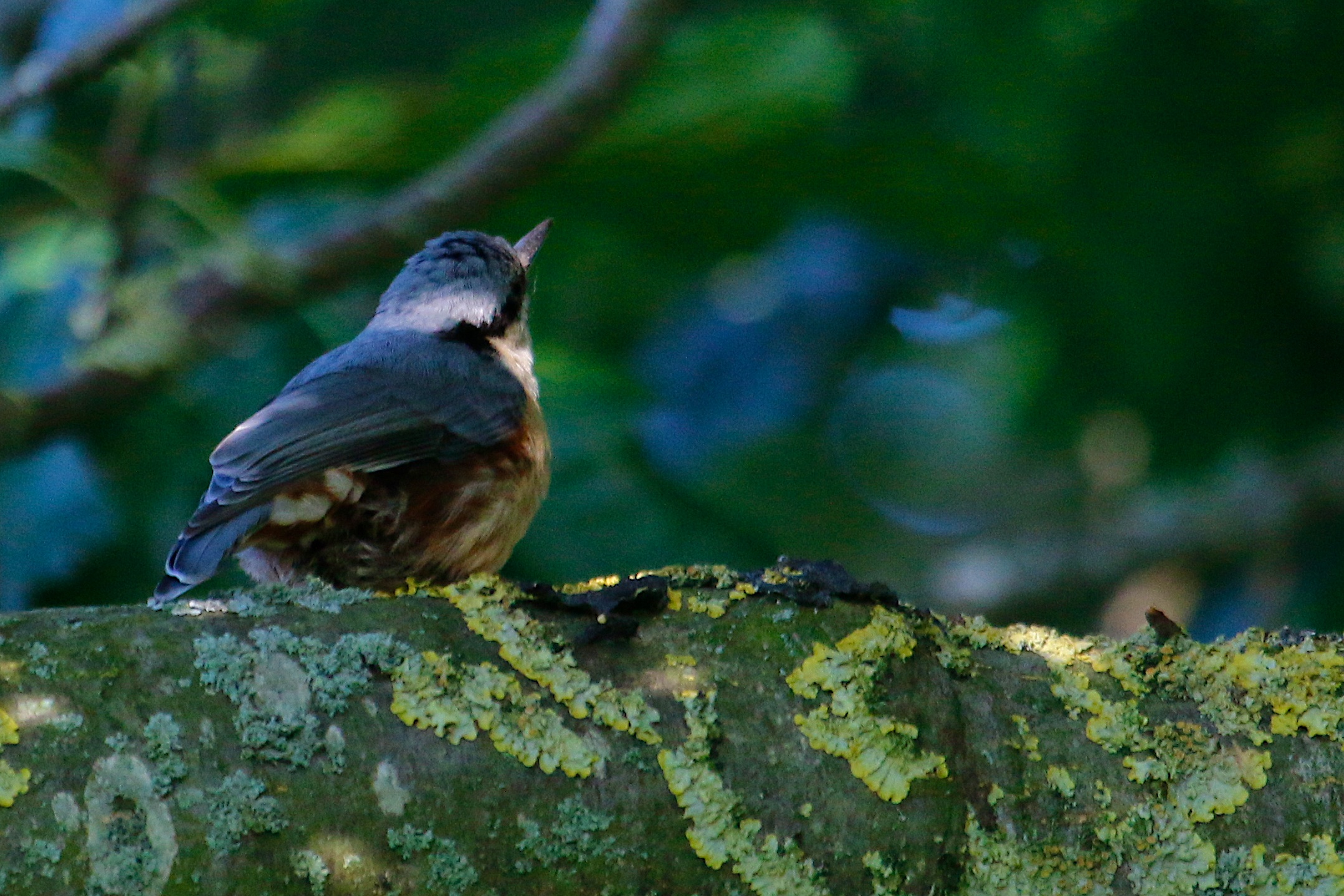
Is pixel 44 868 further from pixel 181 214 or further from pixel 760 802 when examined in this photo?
pixel 181 214

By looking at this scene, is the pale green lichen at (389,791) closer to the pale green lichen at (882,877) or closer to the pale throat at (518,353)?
the pale green lichen at (882,877)

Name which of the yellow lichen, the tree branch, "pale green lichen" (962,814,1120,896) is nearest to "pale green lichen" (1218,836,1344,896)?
"pale green lichen" (962,814,1120,896)

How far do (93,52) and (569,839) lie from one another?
3.26 meters

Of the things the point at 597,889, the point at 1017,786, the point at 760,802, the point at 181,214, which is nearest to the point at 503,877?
the point at 597,889

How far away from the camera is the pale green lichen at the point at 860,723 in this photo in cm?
183

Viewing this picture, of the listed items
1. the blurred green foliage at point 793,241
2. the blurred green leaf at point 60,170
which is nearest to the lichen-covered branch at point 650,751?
the blurred green foliage at point 793,241

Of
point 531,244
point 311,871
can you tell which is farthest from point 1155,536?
point 311,871

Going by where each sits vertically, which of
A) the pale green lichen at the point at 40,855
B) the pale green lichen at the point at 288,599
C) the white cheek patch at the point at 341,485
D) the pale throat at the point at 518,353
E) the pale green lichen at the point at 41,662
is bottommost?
the pale green lichen at the point at 40,855

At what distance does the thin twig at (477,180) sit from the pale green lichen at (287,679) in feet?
7.82

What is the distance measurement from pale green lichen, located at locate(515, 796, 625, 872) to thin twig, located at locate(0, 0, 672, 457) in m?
2.63

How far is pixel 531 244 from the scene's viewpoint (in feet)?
13.4

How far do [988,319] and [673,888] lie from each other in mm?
5003

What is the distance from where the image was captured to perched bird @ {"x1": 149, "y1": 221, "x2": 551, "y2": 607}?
2.78 meters

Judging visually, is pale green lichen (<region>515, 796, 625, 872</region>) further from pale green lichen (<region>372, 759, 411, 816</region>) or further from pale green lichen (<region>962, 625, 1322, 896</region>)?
pale green lichen (<region>962, 625, 1322, 896</region>)
